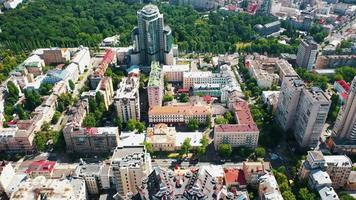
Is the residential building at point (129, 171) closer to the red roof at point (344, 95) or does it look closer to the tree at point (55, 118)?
the tree at point (55, 118)

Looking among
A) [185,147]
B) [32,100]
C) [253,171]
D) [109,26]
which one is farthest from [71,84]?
[253,171]

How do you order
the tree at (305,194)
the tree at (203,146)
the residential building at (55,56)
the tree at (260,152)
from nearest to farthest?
the tree at (305,194), the tree at (260,152), the tree at (203,146), the residential building at (55,56)

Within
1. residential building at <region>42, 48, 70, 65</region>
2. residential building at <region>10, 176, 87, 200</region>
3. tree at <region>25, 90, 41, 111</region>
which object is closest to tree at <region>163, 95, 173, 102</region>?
tree at <region>25, 90, 41, 111</region>

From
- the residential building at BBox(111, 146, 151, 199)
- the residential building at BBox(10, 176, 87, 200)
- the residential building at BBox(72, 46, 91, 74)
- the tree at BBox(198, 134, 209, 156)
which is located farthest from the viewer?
the residential building at BBox(72, 46, 91, 74)

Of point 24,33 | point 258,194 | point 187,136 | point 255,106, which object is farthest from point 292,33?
point 24,33

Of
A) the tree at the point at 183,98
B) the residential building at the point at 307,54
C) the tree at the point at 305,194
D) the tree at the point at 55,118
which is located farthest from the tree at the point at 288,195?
the tree at the point at 55,118

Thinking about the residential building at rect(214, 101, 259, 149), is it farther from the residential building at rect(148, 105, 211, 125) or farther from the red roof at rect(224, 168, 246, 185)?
the residential building at rect(148, 105, 211, 125)

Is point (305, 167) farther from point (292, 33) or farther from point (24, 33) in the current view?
point (24, 33)
